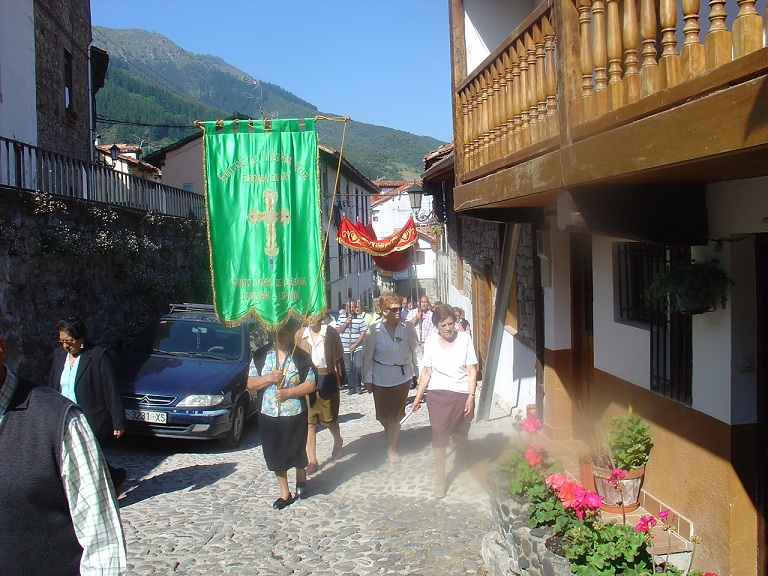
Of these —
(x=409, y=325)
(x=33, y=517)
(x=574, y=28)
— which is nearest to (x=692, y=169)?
(x=574, y=28)

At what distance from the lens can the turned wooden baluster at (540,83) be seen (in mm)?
4738

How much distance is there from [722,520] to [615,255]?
2.40 metres

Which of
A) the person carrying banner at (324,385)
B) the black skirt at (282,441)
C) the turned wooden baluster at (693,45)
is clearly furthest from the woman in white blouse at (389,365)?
the turned wooden baluster at (693,45)

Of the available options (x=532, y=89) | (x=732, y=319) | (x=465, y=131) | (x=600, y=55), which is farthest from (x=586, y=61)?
(x=465, y=131)

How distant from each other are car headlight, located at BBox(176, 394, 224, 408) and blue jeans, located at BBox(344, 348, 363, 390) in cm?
466

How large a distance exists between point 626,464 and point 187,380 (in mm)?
5572

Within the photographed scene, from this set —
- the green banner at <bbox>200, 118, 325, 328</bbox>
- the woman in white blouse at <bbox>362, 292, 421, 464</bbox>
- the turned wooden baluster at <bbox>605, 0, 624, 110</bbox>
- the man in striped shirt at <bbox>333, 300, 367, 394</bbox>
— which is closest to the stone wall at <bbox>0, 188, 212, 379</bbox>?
the green banner at <bbox>200, 118, 325, 328</bbox>

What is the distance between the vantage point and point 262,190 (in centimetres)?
694

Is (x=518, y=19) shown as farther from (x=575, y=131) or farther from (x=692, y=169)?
(x=692, y=169)

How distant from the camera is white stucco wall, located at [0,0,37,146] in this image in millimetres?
13969

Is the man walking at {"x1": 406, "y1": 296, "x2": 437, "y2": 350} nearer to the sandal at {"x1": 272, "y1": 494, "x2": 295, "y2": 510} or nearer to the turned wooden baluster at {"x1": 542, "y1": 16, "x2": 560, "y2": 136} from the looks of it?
the sandal at {"x1": 272, "y1": 494, "x2": 295, "y2": 510}

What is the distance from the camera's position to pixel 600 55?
12.7ft

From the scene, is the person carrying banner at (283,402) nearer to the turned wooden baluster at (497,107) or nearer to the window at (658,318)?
the turned wooden baluster at (497,107)

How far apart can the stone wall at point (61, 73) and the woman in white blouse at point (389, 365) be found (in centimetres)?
1155
